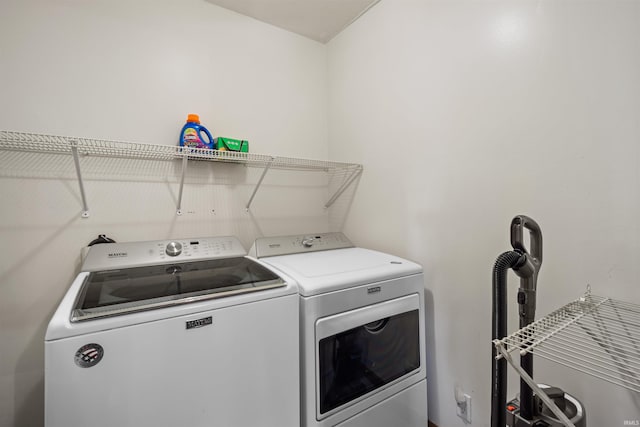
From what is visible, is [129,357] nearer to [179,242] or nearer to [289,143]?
[179,242]

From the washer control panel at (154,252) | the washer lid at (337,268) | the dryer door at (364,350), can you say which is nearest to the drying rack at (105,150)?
the washer control panel at (154,252)

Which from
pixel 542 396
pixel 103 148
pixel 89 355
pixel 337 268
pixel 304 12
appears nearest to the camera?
pixel 542 396

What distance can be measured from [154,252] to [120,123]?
0.81 m

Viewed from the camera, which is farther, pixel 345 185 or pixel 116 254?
pixel 345 185

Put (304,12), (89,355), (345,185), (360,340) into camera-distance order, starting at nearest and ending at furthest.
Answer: (89,355) < (360,340) < (304,12) < (345,185)

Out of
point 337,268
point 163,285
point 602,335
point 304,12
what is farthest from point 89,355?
point 304,12

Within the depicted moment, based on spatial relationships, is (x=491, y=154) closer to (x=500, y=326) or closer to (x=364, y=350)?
(x=500, y=326)

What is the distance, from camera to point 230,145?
5.93 ft

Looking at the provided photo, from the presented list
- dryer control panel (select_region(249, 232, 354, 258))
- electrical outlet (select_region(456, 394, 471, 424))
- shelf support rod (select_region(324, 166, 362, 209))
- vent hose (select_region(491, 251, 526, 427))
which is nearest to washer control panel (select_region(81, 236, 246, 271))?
dryer control panel (select_region(249, 232, 354, 258))

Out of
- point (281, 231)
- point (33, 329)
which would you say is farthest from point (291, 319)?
point (33, 329)

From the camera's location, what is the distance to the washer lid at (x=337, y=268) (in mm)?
1261

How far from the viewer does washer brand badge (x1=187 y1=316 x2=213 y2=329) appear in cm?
99

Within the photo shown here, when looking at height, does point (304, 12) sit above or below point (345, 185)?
above

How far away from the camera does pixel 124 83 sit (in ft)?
5.49
